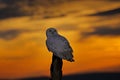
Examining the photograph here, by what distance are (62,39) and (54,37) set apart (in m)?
0.42

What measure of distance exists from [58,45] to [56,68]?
1.04 metres

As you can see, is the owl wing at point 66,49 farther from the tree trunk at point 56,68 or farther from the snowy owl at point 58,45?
the tree trunk at point 56,68

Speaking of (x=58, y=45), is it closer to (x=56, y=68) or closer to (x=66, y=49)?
(x=66, y=49)

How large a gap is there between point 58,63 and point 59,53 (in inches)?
21.7

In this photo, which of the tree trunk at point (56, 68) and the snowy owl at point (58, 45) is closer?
the snowy owl at point (58, 45)

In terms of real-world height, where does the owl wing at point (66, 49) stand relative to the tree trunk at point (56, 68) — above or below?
above

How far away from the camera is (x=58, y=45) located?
90188 mm

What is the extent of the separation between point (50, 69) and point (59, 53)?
94cm

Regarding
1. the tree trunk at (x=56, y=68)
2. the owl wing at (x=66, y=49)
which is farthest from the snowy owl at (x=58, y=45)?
the tree trunk at (x=56, y=68)

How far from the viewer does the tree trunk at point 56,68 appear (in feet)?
296

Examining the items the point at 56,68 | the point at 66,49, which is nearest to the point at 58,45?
the point at 66,49

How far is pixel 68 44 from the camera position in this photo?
90.2 m

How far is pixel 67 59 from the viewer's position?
9025 centimetres

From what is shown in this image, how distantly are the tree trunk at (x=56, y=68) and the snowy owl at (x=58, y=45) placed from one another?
31 cm
